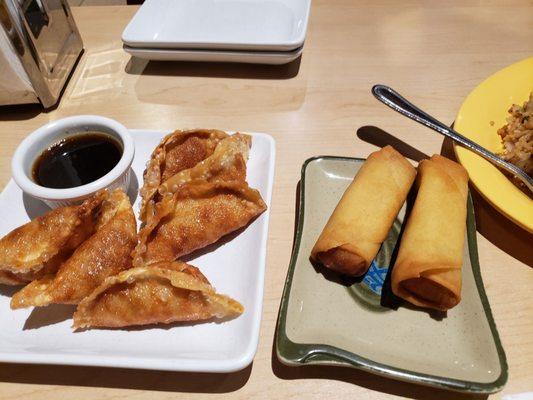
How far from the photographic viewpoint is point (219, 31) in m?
1.84

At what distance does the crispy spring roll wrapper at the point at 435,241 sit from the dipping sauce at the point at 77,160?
0.84 meters

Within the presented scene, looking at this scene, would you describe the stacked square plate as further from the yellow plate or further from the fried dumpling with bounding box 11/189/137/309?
the fried dumpling with bounding box 11/189/137/309

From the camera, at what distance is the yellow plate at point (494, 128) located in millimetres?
1090

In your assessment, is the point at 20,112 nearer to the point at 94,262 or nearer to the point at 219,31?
the point at 219,31

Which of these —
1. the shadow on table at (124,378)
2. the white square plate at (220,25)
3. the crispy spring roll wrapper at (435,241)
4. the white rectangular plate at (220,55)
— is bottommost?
the shadow on table at (124,378)

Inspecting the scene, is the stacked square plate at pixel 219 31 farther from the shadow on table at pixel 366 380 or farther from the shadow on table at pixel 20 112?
the shadow on table at pixel 366 380

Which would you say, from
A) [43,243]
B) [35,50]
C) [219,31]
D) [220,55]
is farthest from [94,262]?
[219,31]

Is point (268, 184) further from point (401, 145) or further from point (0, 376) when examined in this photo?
point (0, 376)

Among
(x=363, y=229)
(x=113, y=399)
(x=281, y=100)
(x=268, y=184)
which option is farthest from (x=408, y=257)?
(x=281, y=100)

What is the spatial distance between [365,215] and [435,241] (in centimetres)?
18

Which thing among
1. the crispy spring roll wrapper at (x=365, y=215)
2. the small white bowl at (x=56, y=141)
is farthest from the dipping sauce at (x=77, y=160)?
the crispy spring roll wrapper at (x=365, y=215)

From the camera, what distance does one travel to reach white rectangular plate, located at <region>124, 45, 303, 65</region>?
1.69 metres

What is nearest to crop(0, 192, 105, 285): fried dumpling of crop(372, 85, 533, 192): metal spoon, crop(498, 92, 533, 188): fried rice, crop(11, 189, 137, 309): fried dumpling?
crop(11, 189, 137, 309): fried dumpling

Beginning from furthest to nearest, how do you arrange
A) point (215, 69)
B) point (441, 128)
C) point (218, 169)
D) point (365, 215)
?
point (215, 69), point (441, 128), point (218, 169), point (365, 215)
